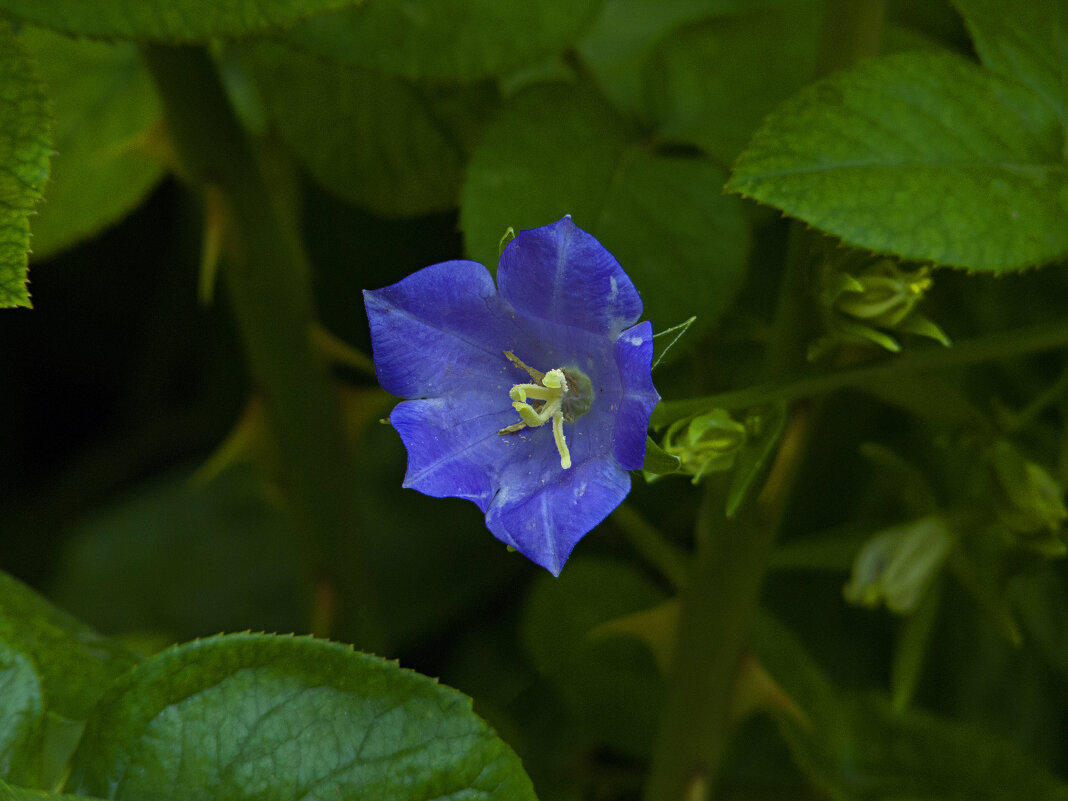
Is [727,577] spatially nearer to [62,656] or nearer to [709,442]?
[709,442]

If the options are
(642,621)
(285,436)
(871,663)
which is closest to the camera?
(642,621)

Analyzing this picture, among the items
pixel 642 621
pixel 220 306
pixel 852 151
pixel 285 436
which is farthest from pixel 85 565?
pixel 852 151

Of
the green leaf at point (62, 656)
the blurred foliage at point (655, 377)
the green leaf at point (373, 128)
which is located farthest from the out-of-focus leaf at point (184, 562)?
the green leaf at point (62, 656)

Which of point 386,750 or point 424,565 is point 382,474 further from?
point 386,750

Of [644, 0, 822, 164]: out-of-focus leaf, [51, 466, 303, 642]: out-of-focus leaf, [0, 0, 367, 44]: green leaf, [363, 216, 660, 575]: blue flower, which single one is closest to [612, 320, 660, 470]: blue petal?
[363, 216, 660, 575]: blue flower

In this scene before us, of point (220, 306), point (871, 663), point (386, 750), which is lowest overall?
point (871, 663)

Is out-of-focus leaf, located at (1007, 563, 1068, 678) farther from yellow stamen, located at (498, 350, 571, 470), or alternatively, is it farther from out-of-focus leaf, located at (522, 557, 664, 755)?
yellow stamen, located at (498, 350, 571, 470)

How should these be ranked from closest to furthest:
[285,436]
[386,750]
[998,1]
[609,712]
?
1. [386,750]
2. [998,1]
3. [285,436]
4. [609,712]

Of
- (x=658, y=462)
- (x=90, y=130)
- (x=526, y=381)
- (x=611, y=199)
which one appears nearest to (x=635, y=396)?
(x=658, y=462)

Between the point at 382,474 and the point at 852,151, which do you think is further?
the point at 382,474
